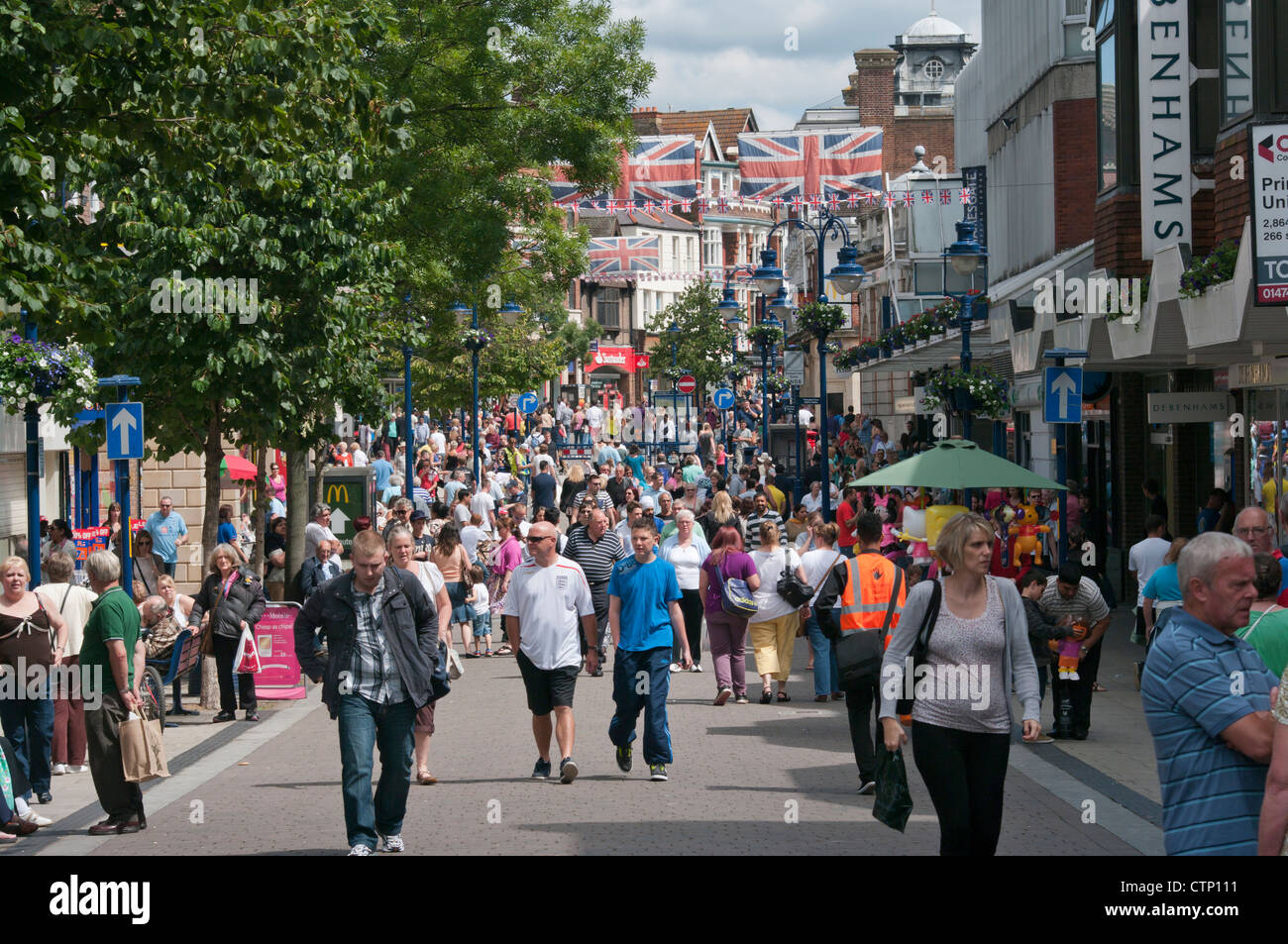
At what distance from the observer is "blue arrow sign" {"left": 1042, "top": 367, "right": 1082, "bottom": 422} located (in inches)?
694

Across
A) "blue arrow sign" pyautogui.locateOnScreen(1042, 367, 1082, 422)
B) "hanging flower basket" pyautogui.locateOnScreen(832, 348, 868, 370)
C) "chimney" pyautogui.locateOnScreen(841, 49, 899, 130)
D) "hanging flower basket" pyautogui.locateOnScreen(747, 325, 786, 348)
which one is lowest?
"blue arrow sign" pyautogui.locateOnScreen(1042, 367, 1082, 422)

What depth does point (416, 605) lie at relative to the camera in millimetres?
9055

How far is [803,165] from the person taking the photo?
42.2 meters

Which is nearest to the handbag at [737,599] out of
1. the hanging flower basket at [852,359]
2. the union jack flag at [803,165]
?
the hanging flower basket at [852,359]

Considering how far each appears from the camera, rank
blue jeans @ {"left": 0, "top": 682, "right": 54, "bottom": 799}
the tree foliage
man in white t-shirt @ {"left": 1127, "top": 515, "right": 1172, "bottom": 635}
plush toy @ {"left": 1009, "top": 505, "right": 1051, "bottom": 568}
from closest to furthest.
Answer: blue jeans @ {"left": 0, "top": 682, "right": 54, "bottom": 799}
man in white t-shirt @ {"left": 1127, "top": 515, "right": 1172, "bottom": 635}
plush toy @ {"left": 1009, "top": 505, "right": 1051, "bottom": 568}
the tree foliage

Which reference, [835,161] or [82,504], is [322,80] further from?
[835,161]

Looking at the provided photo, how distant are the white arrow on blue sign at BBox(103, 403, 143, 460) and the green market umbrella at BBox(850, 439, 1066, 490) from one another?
6700 mm

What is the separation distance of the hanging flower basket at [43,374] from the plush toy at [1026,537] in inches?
392

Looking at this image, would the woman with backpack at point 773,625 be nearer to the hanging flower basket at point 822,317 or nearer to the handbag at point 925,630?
the handbag at point 925,630

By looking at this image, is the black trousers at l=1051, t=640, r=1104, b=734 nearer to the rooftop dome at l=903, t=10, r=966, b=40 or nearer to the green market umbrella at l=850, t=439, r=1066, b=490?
the green market umbrella at l=850, t=439, r=1066, b=490

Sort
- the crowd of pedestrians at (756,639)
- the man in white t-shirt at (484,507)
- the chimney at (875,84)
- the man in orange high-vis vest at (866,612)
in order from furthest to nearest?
1. the chimney at (875,84)
2. the man in white t-shirt at (484,507)
3. the man in orange high-vis vest at (866,612)
4. the crowd of pedestrians at (756,639)

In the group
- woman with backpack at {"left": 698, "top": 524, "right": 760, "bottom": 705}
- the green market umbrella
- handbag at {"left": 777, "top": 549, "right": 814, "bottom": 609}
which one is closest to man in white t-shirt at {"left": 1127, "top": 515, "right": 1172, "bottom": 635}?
the green market umbrella

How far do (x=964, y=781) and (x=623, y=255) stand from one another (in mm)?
88323

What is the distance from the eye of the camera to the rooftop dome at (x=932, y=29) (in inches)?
4099
